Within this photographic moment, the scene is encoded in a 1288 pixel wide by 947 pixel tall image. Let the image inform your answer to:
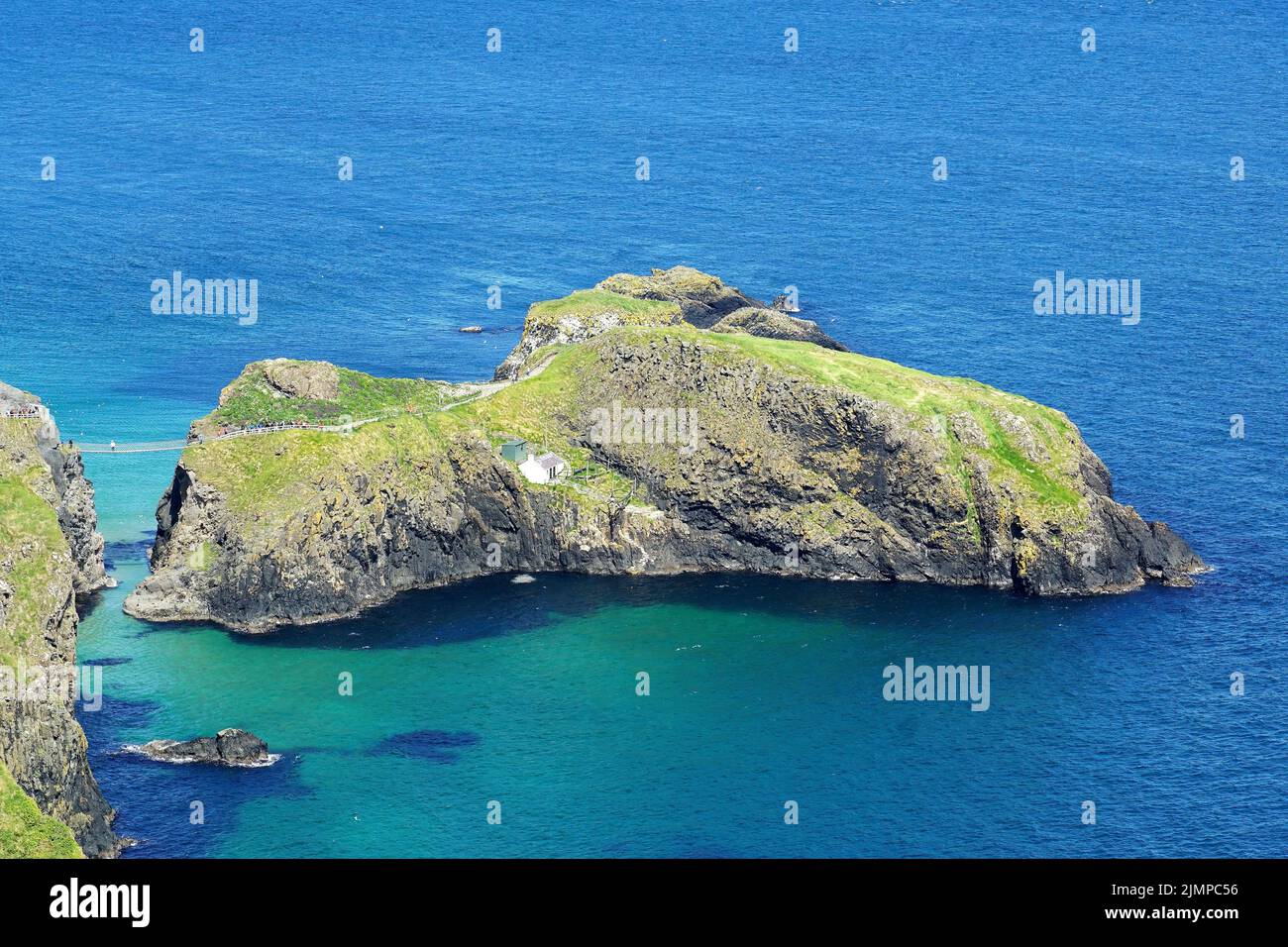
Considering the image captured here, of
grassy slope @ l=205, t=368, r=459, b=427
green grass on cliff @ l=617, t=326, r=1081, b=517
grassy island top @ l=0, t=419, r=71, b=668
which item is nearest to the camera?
grassy island top @ l=0, t=419, r=71, b=668

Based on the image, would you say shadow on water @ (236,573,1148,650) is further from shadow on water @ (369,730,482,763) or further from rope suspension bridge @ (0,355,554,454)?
rope suspension bridge @ (0,355,554,454)

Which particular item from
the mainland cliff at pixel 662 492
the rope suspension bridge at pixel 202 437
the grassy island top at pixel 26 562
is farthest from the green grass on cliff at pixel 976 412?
the grassy island top at pixel 26 562

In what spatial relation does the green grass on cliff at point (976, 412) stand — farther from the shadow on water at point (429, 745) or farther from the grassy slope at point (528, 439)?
the shadow on water at point (429, 745)

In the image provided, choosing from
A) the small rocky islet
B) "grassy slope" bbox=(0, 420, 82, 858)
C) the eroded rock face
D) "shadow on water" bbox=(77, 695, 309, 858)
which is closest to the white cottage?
the small rocky islet

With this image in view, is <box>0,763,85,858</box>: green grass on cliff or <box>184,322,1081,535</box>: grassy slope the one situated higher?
<box>184,322,1081,535</box>: grassy slope

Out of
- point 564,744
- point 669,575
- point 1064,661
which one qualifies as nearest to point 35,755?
point 564,744
